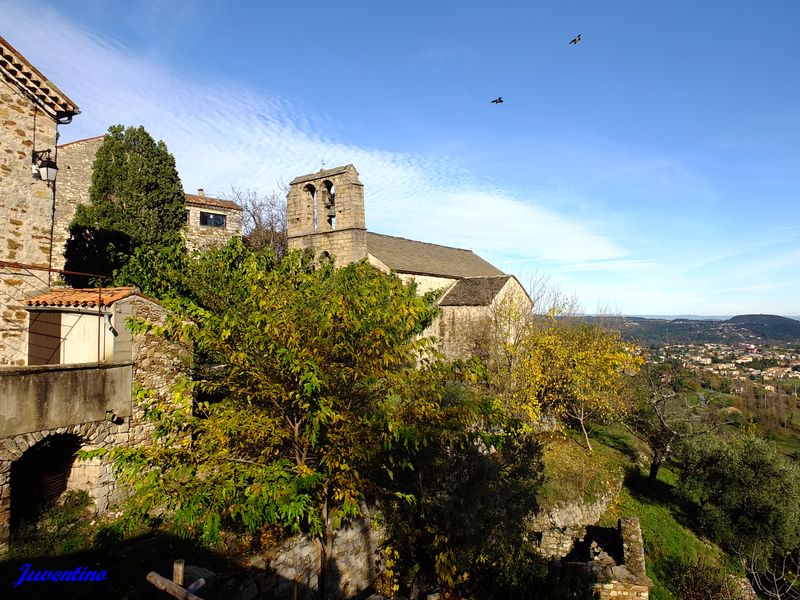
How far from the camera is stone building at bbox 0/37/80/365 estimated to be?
36.7 ft

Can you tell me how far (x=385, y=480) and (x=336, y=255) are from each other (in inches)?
421

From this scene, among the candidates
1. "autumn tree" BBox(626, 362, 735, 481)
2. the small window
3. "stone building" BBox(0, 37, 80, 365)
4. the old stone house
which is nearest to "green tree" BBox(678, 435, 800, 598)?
"autumn tree" BBox(626, 362, 735, 481)

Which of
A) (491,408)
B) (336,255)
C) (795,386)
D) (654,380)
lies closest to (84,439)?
(491,408)

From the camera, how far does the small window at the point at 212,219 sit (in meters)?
28.6

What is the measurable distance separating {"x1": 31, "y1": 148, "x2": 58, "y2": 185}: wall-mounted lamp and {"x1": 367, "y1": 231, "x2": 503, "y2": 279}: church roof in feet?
54.0

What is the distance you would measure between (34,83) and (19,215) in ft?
11.7

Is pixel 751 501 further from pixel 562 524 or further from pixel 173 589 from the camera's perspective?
pixel 173 589

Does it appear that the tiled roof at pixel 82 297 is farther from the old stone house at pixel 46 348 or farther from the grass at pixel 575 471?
the grass at pixel 575 471

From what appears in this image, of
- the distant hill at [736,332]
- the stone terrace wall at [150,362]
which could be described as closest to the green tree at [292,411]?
the stone terrace wall at [150,362]

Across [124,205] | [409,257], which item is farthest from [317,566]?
[409,257]

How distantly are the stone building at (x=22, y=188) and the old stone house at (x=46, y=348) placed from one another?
0.02 metres

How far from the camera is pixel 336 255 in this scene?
19422mm
